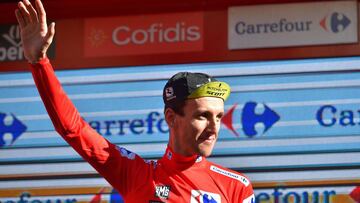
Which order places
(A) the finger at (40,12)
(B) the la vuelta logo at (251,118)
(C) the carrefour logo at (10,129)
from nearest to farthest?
(A) the finger at (40,12), (B) the la vuelta logo at (251,118), (C) the carrefour logo at (10,129)

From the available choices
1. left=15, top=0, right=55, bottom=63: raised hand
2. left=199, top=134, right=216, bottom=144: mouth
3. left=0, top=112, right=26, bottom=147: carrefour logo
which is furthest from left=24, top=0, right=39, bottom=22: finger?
left=0, top=112, right=26, bottom=147: carrefour logo

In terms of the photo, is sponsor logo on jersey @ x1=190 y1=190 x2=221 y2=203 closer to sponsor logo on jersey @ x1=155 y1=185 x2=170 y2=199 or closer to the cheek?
sponsor logo on jersey @ x1=155 y1=185 x2=170 y2=199

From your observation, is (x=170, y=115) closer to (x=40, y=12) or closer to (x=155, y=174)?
(x=155, y=174)

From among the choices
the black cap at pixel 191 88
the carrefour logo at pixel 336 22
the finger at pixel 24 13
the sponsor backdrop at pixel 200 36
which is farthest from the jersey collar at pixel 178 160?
the carrefour logo at pixel 336 22

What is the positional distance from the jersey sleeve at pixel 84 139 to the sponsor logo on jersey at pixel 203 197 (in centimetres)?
22

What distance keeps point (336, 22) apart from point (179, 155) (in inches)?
72.3

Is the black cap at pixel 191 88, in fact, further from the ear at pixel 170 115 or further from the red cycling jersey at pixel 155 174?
the red cycling jersey at pixel 155 174

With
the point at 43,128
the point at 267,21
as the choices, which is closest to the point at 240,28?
the point at 267,21

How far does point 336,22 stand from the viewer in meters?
4.93

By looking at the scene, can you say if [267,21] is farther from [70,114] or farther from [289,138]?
[70,114]

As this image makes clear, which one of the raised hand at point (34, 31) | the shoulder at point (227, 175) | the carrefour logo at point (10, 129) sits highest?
the raised hand at point (34, 31)

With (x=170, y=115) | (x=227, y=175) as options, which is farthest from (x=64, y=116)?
(x=227, y=175)

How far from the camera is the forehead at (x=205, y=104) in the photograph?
11.1 ft

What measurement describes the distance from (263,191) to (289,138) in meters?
0.35
